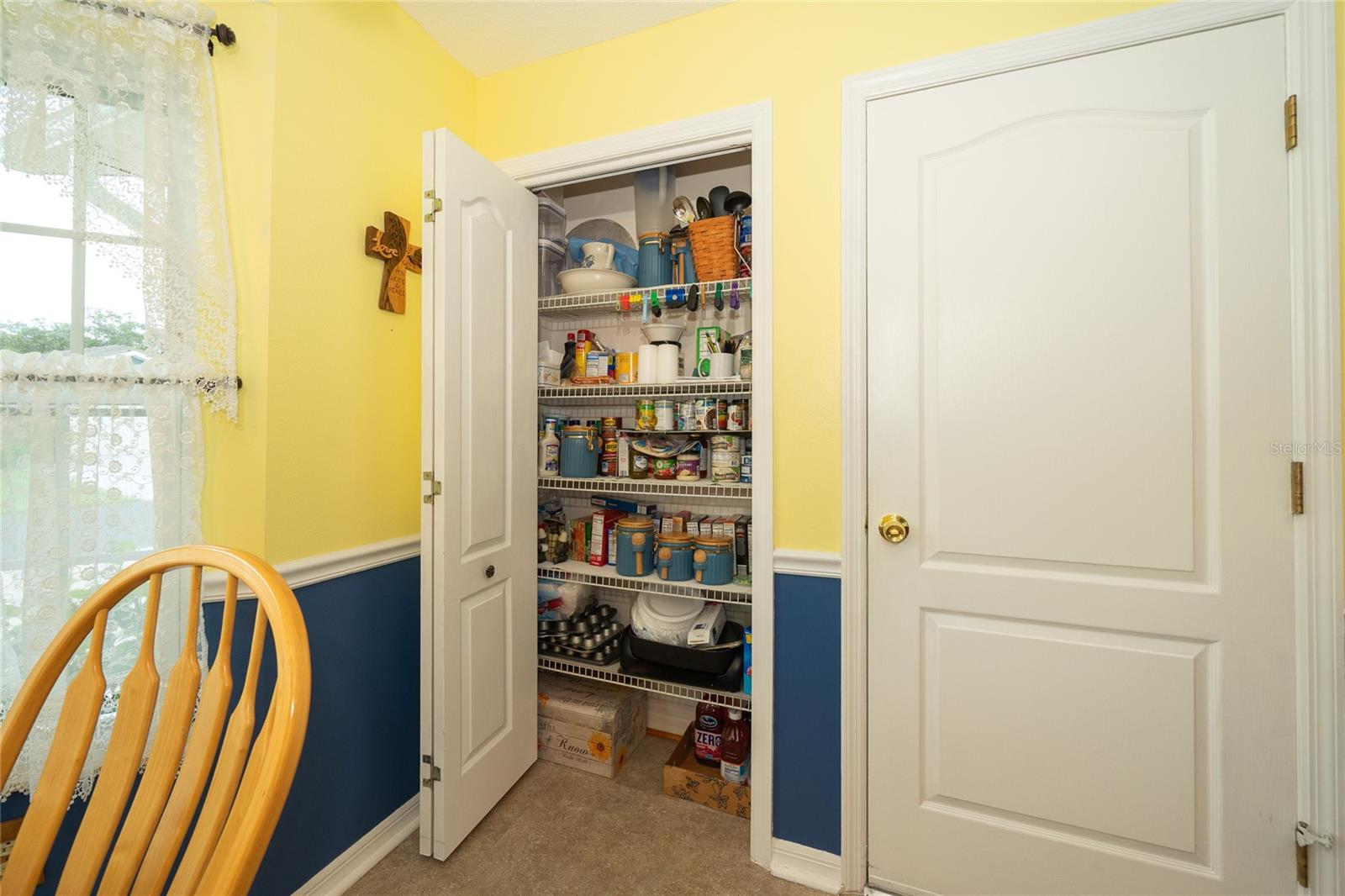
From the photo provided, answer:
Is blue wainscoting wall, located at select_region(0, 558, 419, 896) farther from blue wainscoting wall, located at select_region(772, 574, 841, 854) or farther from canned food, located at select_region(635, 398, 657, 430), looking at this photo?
blue wainscoting wall, located at select_region(772, 574, 841, 854)

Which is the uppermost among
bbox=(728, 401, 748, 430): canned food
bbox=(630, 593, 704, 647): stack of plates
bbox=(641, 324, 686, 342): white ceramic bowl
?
bbox=(641, 324, 686, 342): white ceramic bowl

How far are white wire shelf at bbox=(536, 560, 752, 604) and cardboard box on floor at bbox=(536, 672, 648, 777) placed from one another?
18.6 inches

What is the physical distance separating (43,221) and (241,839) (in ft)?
3.89

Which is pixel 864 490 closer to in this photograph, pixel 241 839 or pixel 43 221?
pixel 241 839

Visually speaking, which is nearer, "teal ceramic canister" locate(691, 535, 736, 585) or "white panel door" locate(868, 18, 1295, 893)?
"white panel door" locate(868, 18, 1295, 893)

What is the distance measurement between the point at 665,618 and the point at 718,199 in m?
1.49

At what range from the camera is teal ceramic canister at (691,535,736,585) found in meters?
1.73

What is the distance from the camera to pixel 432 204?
1.47m

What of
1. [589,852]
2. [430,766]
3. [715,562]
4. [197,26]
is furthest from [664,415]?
[197,26]

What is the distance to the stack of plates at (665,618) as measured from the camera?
1.84m

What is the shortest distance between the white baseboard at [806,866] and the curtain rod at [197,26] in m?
2.47

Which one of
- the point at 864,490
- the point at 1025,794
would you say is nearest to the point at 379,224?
the point at 864,490

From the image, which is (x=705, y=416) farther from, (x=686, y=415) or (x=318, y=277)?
(x=318, y=277)

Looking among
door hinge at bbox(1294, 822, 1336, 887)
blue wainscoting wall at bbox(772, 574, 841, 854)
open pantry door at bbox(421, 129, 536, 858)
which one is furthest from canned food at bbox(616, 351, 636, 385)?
door hinge at bbox(1294, 822, 1336, 887)
